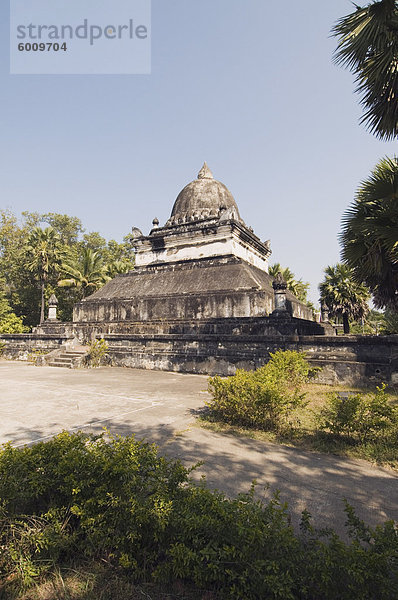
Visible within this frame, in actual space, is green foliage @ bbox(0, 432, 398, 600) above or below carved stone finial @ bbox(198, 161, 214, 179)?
below

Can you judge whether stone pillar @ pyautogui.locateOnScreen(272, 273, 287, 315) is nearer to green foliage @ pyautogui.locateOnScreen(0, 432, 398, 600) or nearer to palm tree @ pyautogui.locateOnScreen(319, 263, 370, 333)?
green foliage @ pyautogui.locateOnScreen(0, 432, 398, 600)

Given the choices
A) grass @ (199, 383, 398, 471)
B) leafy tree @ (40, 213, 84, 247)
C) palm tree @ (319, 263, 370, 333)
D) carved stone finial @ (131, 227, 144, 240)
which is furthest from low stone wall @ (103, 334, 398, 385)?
leafy tree @ (40, 213, 84, 247)

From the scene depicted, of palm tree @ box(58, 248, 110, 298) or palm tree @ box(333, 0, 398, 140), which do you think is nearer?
palm tree @ box(333, 0, 398, 140)

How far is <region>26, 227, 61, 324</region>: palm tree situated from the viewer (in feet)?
95.2

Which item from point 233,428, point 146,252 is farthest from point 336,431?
point 146,252

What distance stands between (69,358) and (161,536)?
13.4 meters

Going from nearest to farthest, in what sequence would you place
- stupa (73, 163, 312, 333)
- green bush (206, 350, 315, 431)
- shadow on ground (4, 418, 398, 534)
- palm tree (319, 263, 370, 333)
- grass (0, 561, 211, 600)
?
grass (0, 561, 211, 600) < shadow on ground (4, 418, 398, 534) < green bush (206, 350, 315, 431) < stupa (73, 163, 312, 333) < palm tree (319, 263, 370, 333)

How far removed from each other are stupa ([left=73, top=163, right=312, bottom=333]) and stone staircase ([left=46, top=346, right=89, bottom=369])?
6.46 ft

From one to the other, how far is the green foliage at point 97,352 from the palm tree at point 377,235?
10634 mm

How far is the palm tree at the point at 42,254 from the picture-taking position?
29031 millimetres

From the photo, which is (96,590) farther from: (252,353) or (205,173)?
(205,173)

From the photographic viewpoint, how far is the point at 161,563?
1.95 metres

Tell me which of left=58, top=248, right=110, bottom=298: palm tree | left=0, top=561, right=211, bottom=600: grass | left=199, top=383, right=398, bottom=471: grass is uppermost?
left=58, top=248, right=110, bottom=298: palm tree

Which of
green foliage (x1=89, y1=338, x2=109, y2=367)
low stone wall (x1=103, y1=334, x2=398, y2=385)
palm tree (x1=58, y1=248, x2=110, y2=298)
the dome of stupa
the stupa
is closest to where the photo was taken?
low stone wall (x1=103, y1=334, x2=398, y2=385)
